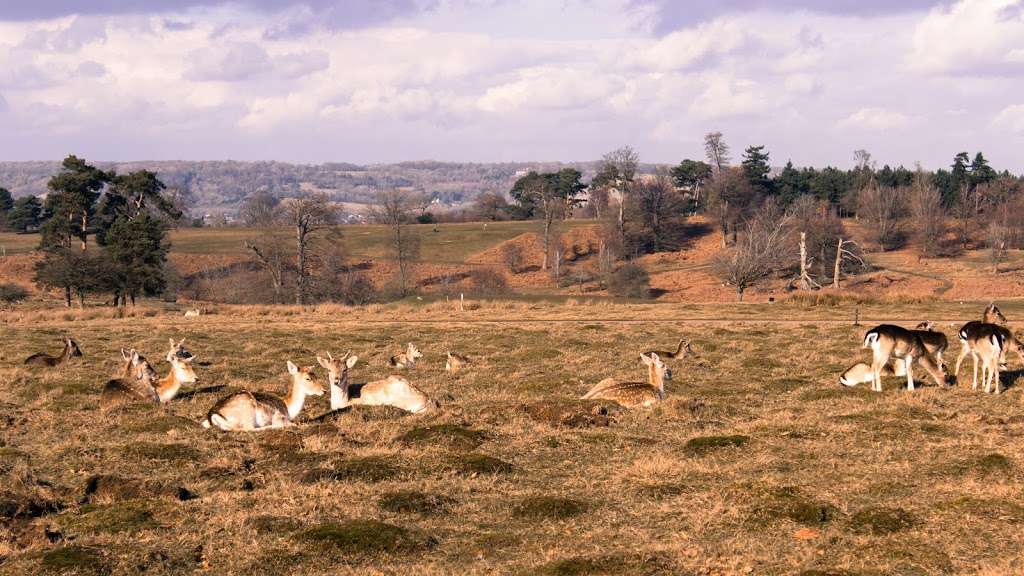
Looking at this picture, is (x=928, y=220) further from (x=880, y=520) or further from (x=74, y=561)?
(x=74, y=561)

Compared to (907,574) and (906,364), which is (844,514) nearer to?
(907,574)

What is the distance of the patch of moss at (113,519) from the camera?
12797mm

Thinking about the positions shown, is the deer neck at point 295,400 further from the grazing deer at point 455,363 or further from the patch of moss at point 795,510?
the patch of moss at point 795,510

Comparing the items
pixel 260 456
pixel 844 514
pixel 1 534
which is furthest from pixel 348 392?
pixel 844 514

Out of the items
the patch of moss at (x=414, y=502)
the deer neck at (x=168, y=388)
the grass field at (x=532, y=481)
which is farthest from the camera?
the deer neck at (x=168, y=388)

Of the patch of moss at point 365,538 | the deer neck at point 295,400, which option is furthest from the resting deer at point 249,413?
the patch of moss at point 365,538

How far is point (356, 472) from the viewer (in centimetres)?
1586

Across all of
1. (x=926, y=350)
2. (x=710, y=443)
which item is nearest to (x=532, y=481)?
(x=710, y=443)

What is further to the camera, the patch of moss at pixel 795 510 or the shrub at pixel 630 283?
the shrub at pixel 630 283

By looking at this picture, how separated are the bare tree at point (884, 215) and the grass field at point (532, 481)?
109 m

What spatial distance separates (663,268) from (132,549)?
114745 mm

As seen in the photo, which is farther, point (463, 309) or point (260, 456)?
point (463, 309)

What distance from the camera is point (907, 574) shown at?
35.6 ft

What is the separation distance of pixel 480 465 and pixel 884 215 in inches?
5001
